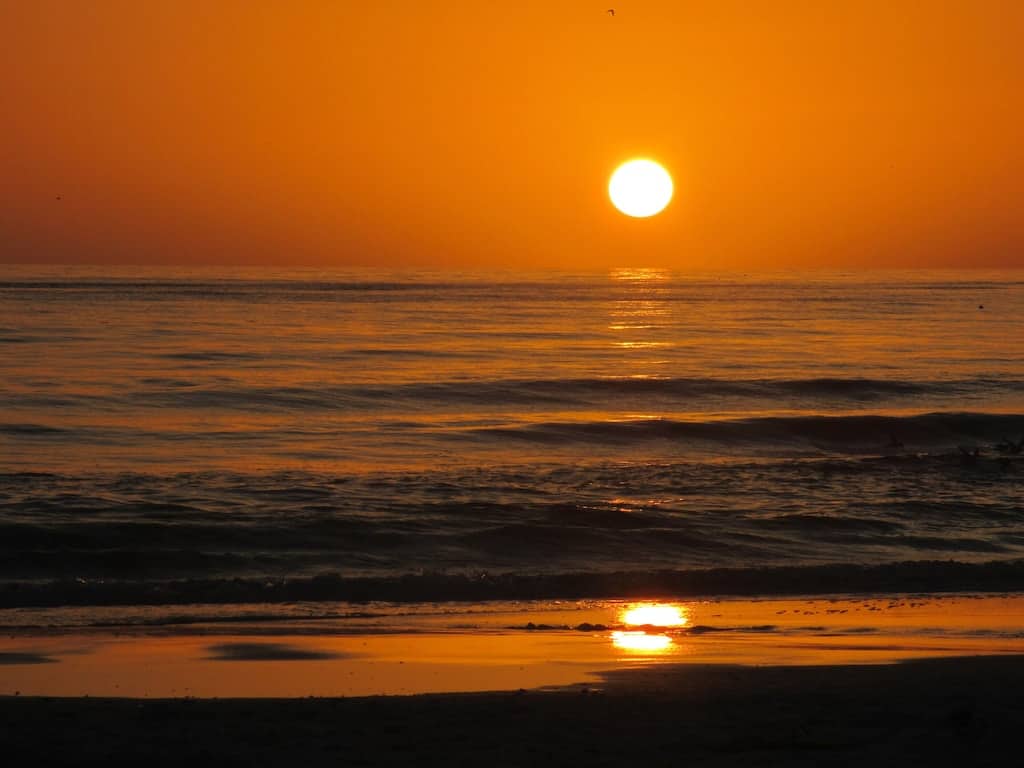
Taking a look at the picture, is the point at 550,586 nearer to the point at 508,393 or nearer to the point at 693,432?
the point at 693,432

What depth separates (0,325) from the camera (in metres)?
58.9

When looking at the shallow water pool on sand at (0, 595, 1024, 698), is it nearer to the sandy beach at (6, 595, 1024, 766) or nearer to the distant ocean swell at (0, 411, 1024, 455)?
the sandy beach at (6, 595, 1024, 766)

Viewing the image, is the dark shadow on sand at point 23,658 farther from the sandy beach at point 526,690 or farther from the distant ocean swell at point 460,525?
the distant ocean swell at point 460,525

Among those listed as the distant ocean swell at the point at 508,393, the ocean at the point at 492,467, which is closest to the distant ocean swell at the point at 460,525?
the ocean at the point at 492,467

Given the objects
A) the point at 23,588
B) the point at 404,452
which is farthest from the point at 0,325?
the point at 23,588

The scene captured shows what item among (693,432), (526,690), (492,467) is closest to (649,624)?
(526,690)

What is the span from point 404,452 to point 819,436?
446 inches

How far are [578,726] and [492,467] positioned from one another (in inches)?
617

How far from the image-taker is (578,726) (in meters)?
8.35

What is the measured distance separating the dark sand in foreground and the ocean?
18.3ft

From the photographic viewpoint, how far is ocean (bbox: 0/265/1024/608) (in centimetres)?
1576

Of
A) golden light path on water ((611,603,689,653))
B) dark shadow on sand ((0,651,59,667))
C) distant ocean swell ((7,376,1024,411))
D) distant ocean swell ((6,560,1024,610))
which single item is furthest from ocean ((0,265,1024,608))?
dark shadow on sand ((0,651,59,667))

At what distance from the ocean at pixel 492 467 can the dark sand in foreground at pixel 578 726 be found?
18.3 ft

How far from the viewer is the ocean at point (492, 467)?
15.8m
